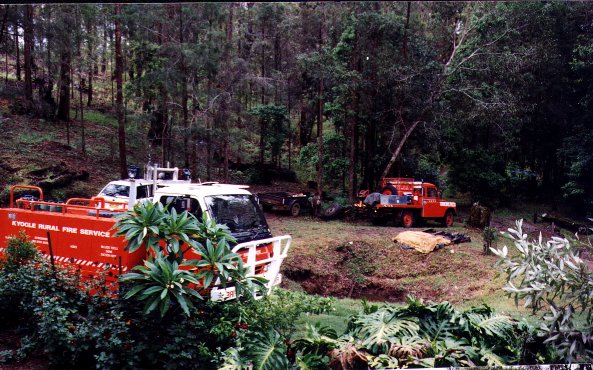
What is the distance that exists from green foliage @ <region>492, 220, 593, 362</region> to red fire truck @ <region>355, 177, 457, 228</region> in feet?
45.6

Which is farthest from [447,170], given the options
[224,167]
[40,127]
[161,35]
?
[40,127]

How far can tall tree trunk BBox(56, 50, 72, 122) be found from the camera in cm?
2008

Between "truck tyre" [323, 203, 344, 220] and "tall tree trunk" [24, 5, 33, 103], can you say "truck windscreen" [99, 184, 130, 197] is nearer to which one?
"truck tyre" [323, 203, 344, 220]

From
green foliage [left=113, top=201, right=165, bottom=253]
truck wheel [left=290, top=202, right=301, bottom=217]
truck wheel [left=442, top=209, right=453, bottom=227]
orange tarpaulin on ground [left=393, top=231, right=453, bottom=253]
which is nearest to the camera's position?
green foliage [left=113, top=201, right=165, bottom=253]

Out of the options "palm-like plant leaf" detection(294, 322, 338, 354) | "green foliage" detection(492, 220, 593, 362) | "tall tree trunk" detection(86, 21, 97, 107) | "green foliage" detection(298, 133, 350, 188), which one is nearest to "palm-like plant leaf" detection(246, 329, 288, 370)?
"palm-like plant leaf" detection(294, 322, 338, 354)

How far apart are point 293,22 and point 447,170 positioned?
984cm

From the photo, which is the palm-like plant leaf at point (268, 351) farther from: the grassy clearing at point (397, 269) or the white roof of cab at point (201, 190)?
the grassy clearing at point (397, 269)

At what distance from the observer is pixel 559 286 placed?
3.73 metres

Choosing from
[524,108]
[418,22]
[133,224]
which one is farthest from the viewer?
[418,22]

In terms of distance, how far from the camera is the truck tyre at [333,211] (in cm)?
1889

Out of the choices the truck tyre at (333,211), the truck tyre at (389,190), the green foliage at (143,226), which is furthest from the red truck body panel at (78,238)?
the truck tyre at (389,190)

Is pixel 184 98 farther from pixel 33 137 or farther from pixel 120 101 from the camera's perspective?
pixel 33 137

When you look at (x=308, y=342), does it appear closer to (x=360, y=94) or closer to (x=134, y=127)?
(x=134, y=127)

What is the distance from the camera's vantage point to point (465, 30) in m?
20.8
